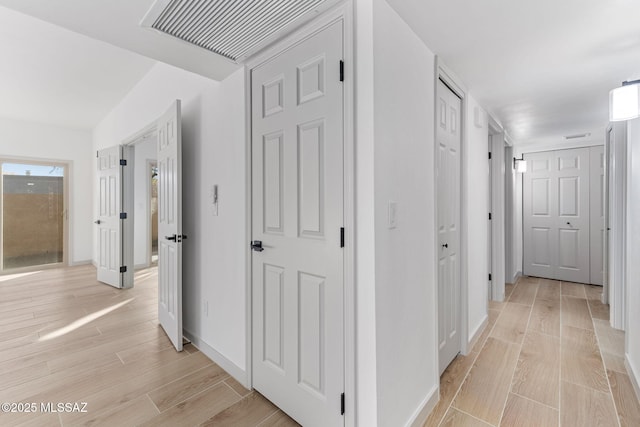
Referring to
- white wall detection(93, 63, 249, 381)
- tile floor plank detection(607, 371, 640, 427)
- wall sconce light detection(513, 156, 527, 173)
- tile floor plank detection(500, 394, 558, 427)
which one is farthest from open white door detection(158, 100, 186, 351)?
wall sconce light detection(513, 156, 527, 173)

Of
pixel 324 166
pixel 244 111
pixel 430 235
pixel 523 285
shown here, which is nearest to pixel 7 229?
pixel 244 111

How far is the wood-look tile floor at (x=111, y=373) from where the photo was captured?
1.76 m

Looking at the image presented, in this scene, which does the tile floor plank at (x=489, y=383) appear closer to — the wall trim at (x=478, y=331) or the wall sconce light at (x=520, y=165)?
the wall trim at (x=478, y=331)

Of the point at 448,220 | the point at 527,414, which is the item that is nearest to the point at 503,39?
the point at 448,220

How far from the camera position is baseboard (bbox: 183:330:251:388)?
2.05 meters

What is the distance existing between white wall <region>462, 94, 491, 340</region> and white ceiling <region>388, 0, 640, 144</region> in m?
0.25

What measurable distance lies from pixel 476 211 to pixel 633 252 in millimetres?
1064

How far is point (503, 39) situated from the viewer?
1802 mm

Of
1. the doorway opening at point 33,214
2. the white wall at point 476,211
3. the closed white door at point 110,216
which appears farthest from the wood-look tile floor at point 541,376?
the doorway opening at point 33,214

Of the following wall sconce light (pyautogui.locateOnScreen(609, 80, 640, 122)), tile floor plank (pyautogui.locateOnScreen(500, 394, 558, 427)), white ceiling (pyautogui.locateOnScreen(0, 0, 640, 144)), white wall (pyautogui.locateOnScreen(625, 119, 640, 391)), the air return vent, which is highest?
white ceiling (pyautogui.locateOnScreen(0, 0, 640, 144))

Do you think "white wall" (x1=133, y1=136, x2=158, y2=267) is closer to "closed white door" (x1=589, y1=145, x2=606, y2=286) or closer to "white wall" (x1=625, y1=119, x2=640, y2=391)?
"white wall" (x1=625, y1=119, x2=640, y2=391)

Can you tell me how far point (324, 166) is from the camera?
152cm

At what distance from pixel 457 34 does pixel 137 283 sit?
5.17 metres

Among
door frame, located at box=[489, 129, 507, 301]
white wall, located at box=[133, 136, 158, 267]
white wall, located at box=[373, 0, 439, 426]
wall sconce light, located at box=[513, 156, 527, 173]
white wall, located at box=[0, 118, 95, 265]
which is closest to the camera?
white wall, located at box=[373, 0, 439, 426]
